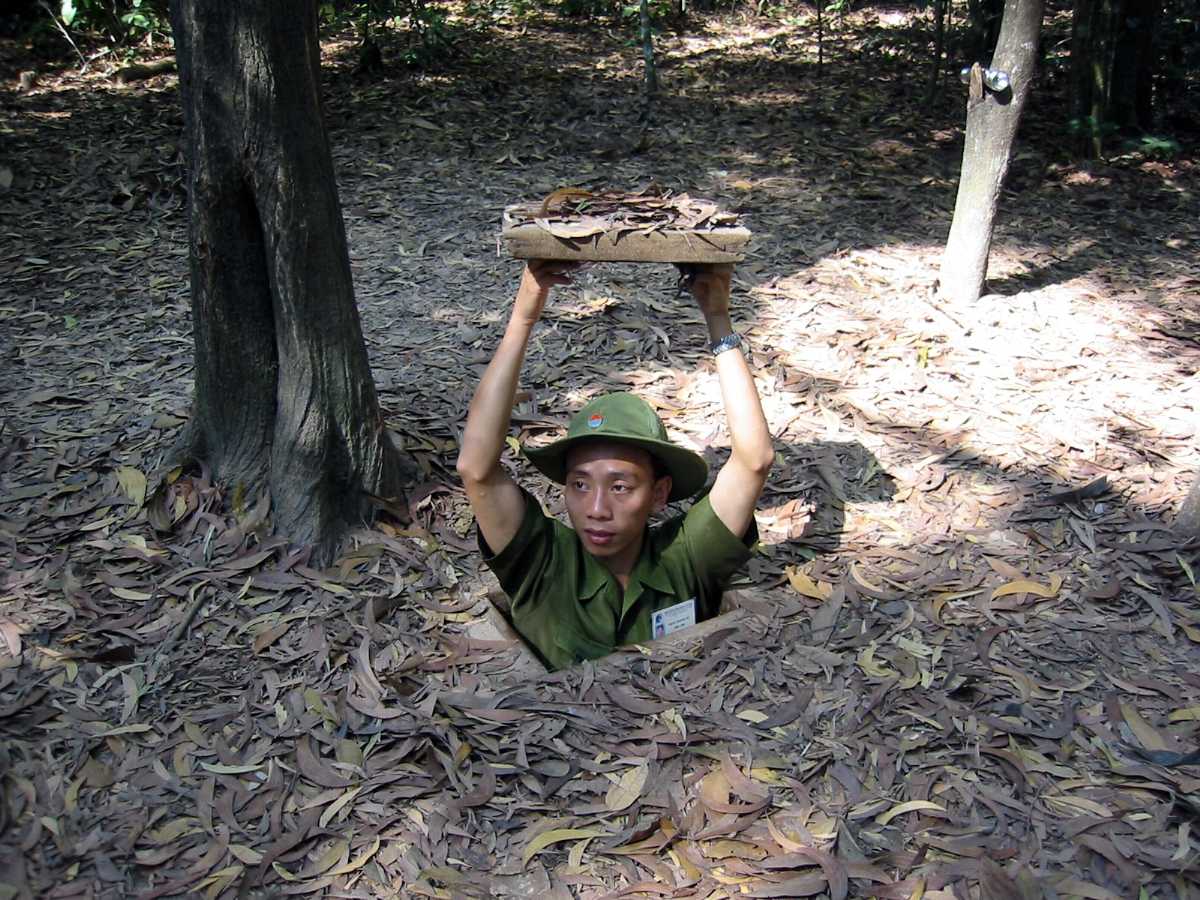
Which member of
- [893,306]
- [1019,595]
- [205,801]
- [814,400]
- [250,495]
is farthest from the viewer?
[893,306]

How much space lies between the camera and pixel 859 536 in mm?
4039

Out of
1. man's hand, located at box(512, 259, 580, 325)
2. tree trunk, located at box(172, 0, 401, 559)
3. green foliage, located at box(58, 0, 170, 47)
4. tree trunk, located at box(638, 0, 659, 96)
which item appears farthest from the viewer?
green foliage, located at box(58, 0, 170, 47)

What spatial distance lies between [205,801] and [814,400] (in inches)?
128

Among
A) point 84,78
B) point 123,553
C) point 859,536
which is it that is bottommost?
point 859,536

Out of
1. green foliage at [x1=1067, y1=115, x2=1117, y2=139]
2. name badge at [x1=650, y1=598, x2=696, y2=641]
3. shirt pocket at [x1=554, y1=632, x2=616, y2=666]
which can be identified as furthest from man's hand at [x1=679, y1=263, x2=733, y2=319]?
green foliage at [x1=1067, y1=115, x2=1117, y2=139]

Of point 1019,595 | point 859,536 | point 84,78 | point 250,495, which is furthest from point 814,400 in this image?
point 84,78

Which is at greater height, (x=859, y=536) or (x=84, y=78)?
(x=84, y=78)

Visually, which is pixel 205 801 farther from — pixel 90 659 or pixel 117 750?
pixel 90 659

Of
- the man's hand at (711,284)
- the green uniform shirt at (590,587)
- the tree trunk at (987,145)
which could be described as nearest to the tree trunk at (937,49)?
the tree trunk at (987,145)

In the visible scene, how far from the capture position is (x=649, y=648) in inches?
128

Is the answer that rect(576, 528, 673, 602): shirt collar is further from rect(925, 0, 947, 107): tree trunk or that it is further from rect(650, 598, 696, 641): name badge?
rect(925, 0, 947, 107): tree trunk

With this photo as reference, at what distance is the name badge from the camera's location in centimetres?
346

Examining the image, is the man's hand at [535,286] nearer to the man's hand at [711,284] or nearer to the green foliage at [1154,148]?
the man's hand at [711,284]

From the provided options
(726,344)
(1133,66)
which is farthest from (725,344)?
(1133,66)
